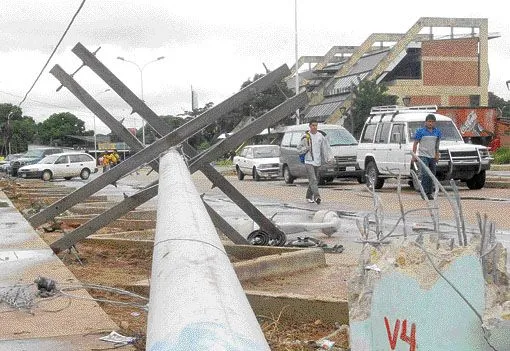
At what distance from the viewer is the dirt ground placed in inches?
184

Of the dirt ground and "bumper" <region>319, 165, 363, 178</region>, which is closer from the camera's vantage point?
the dirt ground

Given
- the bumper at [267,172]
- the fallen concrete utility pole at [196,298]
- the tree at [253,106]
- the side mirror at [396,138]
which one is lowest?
the bumper at [267,172]

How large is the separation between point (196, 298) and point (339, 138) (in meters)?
25.6

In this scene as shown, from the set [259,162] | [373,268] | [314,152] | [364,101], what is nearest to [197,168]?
[373,268]

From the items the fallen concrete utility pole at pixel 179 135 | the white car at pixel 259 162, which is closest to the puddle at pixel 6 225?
the fallen concrete utility pole at pixel 179 135

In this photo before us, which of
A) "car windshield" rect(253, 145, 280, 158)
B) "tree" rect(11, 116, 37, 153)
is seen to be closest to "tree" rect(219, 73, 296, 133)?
"car windshield" rect(253, 145, 280, 158)

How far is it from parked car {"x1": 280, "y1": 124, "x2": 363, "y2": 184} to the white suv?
2.71 meters

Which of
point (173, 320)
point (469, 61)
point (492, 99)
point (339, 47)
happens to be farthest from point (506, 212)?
point (492, 99)

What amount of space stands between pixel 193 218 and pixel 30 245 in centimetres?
521

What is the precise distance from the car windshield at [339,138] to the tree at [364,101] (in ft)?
81.5

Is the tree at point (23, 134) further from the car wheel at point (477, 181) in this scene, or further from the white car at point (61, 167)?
the car wheel at point (477, 181)

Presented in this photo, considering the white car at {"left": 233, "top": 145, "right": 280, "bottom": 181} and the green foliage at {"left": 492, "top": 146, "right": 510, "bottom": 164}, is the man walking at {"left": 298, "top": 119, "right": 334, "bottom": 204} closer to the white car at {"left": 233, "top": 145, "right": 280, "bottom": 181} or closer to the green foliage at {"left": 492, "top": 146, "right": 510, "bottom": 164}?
the white car at {"left": 233, "top": 145, "right": 280, "bottom": 181}

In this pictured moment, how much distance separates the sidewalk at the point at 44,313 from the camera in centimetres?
419

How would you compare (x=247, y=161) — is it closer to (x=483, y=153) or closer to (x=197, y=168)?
(x=483, y=153)
